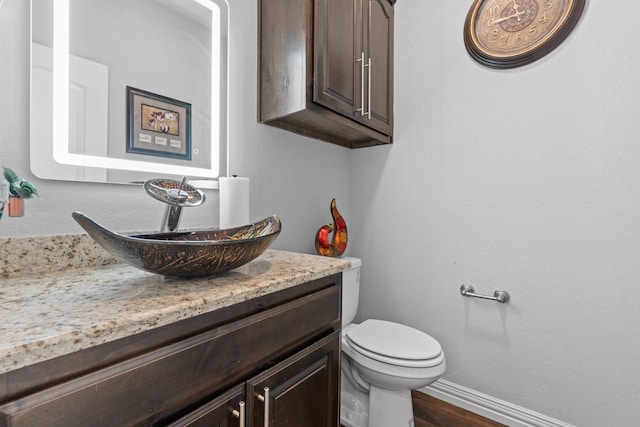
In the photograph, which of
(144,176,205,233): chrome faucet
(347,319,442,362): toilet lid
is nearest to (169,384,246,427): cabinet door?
(144,176,205,233): chrome faucet

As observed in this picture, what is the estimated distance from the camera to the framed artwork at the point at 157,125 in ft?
3.12

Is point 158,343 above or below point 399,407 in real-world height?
above

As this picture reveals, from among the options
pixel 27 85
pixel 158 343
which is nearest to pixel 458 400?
pixel 158 343

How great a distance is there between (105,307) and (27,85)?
691mm

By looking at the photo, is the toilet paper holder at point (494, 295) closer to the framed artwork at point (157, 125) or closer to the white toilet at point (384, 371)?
the white toilet at point (384, 371)

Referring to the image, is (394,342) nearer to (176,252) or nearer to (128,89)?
(176,252)

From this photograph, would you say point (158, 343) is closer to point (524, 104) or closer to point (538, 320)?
point (538, 320)

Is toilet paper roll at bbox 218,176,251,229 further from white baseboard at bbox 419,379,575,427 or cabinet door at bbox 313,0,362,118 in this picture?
white baseboard at bbox 419,379,575,427

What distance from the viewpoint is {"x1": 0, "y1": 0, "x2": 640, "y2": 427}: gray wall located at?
1121mm

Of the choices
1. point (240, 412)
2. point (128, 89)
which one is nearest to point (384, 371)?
point (240, 412)

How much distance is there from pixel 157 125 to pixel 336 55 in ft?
2.53

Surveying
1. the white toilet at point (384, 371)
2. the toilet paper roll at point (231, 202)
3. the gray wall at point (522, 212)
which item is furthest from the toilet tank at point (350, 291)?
the toilet paper roll at point (231, 202)

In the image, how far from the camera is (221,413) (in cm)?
57

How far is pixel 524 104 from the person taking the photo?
4.36ft
